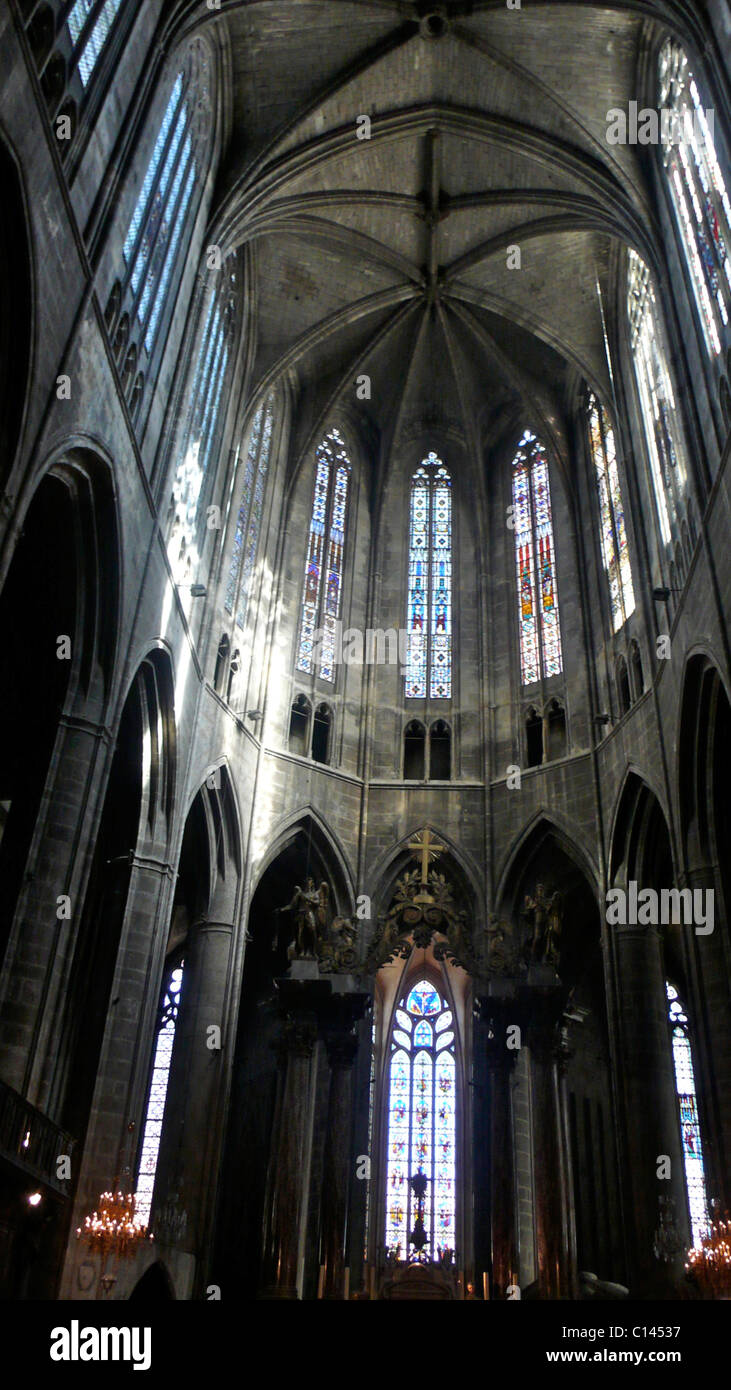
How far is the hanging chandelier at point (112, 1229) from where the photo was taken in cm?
1488

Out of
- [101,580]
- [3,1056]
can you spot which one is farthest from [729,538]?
[3,1056]

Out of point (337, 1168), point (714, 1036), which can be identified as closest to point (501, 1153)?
point (337, 1168)

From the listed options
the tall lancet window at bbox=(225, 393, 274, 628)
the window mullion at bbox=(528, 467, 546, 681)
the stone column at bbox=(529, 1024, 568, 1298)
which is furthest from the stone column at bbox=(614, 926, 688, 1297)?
the tall lancet window at bbox=(225, 393, 274, 628)

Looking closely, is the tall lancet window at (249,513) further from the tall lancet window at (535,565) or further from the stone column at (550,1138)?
the stone column at (550,1138)

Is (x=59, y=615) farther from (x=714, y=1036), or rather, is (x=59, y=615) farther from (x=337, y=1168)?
(x=714, y=1036)

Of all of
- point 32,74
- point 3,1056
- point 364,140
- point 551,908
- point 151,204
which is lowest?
point 3,1056

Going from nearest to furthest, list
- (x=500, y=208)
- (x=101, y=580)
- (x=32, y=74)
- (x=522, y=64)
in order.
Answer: (x=32, y=74) < (x=101, y=580) < (x=522, y=64) < (x=500, y=208)

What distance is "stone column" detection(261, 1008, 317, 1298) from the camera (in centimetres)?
1623

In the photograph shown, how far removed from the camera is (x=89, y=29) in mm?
14086

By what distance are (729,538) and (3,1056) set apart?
38.3 ft

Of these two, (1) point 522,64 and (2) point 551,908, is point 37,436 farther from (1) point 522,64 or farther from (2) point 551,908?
(1) point 522,64

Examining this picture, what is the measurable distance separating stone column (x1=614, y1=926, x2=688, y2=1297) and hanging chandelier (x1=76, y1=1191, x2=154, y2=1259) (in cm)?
809

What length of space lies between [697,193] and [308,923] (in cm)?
1369

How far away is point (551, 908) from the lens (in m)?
17.9
